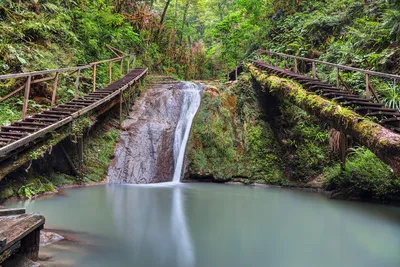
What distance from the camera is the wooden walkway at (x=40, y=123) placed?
490cm

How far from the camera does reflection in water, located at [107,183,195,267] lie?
12.9 ft

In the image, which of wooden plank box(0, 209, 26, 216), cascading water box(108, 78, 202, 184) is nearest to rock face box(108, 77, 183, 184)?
cascading water box(108, 78, 202, 184)

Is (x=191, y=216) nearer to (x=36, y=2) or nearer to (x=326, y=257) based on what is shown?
(x=326, y=257)

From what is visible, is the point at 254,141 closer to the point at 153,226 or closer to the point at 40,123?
the point at 153,226

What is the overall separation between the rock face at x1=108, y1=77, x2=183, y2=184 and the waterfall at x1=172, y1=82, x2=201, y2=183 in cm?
16

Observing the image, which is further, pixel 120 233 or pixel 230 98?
pixel 230 98

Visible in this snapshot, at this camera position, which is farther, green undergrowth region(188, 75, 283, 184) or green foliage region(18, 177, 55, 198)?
green undergrowth region(188, 75, 283, 184)

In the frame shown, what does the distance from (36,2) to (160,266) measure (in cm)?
1027

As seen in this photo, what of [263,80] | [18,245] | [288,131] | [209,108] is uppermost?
[263,80]

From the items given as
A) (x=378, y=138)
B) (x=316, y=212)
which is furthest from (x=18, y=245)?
(x=316, y=212)

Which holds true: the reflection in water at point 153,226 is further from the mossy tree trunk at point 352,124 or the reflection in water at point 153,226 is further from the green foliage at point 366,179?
the green foliage at point 366,179

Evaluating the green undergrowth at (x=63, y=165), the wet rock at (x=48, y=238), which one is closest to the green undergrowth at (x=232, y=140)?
the green undergrowth at (x=63, y=165)

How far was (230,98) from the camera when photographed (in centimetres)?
1190

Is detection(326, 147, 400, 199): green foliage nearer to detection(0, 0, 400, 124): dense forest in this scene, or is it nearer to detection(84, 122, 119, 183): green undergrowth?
detection(0, 0, 400, 124): dense forest
